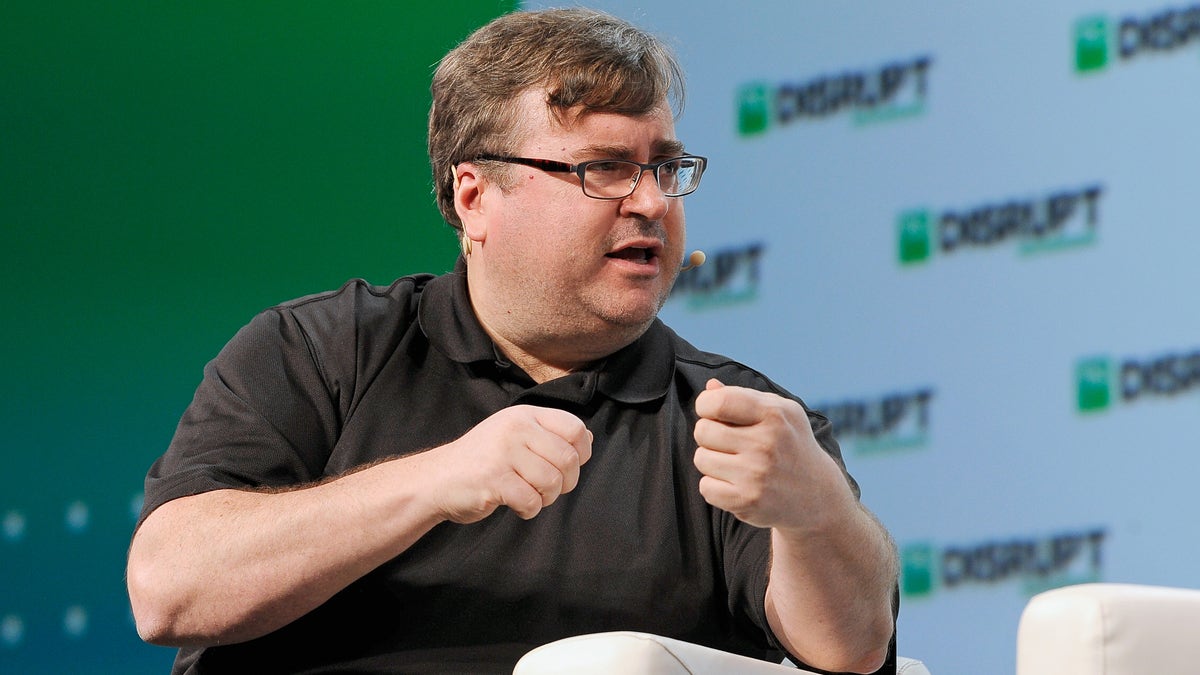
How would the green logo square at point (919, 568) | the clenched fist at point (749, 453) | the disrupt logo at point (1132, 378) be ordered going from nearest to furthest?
the clenched fist at point (749, 453) → the disrupt logo at point (1132, 378) → the green logo square at point (919, 568)

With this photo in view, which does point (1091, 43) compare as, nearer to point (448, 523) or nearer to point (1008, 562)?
point (1008, 562)

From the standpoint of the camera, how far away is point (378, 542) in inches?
55.2

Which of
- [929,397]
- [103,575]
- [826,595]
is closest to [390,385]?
[826,595]

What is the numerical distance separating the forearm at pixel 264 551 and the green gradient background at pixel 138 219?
4.54 ft

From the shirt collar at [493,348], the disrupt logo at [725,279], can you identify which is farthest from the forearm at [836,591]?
the disrupt logo at [725,279]

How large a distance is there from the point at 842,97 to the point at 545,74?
153 centimetres

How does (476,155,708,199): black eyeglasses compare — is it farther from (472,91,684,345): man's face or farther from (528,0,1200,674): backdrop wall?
(528,0,1200,674): backdrop wall

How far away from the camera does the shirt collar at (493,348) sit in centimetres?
175

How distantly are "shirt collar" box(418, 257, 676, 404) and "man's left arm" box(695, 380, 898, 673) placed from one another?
0.35 m

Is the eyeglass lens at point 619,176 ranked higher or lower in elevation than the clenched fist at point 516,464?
higher

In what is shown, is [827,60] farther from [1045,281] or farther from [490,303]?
[490,303]

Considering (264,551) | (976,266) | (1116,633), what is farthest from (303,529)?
(976,266)

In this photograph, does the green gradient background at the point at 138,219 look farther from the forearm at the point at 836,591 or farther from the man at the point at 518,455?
the forearm at the point at 836,591

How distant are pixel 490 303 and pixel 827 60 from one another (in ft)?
5.32
